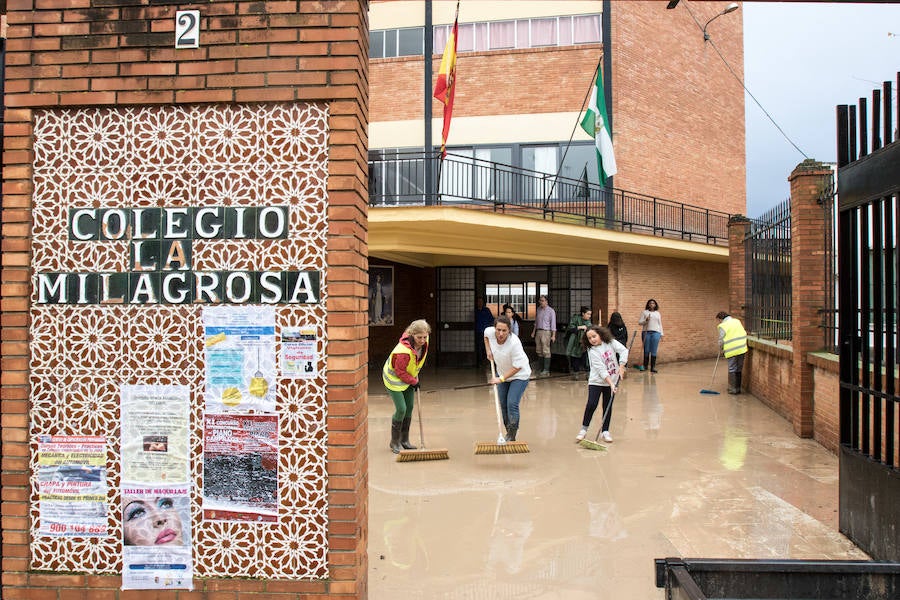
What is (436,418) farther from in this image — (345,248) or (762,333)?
(345,248)

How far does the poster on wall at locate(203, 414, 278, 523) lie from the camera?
3.43 m

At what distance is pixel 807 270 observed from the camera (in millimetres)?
8898

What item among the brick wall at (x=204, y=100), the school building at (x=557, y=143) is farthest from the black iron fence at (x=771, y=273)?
the brick wall at (x=204, y=100)

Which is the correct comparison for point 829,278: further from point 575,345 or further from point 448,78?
point 575,345

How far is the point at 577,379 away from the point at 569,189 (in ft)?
16.0

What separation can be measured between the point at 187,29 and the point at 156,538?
2505 mm

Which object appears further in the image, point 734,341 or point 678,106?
point 678,106

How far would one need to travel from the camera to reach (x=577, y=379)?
16453mm

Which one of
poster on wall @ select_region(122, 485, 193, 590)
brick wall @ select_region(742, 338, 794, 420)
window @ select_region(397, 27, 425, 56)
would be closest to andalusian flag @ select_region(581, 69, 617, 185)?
brick wall @ select_region(742, 338, 794, 420)

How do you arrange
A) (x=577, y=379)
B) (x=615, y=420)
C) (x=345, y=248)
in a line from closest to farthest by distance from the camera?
(x=345, y=248), (x=615, y=420), (x=577, y=379)

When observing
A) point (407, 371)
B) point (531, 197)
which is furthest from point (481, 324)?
point (407, 371)

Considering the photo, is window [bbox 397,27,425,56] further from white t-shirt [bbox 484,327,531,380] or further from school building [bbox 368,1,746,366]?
white t-shirt [bbox 484,327,531,380]

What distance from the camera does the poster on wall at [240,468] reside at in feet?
11.2

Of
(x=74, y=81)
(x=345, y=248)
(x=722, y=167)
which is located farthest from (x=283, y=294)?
(x=722, y=167)
